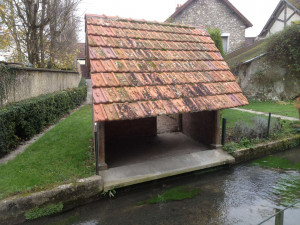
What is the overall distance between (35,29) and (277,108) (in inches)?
538

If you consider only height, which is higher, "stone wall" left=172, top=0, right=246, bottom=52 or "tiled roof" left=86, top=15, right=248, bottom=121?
"stone wall" left=172, top=0, right=246, bottom=52

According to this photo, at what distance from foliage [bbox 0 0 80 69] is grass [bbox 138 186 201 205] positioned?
9.82 m

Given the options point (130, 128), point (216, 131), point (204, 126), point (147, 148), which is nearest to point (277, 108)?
point (204, 126)

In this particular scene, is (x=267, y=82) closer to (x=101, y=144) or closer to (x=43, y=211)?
(x=101, y=144)

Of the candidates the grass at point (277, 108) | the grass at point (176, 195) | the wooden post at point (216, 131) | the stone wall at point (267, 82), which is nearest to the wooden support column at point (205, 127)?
the wooden post at point (216, 131)

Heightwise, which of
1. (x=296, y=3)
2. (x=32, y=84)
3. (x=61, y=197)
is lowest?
(x=61, y=197)

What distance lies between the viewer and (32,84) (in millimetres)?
9062

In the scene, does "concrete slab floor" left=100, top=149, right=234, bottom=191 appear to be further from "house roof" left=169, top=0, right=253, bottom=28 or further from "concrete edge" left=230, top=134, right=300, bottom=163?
"house roof" left=169, top=0, right=253, bottom=28

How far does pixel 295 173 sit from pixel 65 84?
13.5 metres

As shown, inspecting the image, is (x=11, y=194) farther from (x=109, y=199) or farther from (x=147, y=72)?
(x=147, y=72)

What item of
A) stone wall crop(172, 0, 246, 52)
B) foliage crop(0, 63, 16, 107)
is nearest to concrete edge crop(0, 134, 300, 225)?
foliage crop(0, 63, 16, 107)

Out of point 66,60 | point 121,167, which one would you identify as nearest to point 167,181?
point 121,167

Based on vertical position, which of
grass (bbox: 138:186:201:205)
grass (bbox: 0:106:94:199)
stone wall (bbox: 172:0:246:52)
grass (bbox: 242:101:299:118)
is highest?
stone wall (bbox: 172:0:246:52)

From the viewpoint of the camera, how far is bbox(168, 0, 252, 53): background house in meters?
19.4
